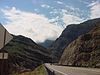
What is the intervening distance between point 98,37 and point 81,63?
17.4 m

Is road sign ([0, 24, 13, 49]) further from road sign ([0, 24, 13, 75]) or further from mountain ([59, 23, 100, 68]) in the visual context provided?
mountain ([59, 23, 100, 68])

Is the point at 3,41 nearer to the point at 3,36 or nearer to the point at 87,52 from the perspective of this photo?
the point at 3,36

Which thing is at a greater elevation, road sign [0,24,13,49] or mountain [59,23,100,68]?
mountain [59,23,100,68]

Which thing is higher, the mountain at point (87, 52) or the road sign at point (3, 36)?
the mountain at point (87, 52)

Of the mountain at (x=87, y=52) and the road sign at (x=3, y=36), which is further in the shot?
the mountain at (x=87, y=52)

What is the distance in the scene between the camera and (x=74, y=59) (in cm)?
13925

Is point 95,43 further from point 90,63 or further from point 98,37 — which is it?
point 90,63

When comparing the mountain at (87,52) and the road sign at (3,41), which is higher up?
the mountain at (87,52)

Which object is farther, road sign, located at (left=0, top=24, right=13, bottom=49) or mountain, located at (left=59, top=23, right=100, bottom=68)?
mountain, located at (left=59, top=23, right=100, bottom=68)

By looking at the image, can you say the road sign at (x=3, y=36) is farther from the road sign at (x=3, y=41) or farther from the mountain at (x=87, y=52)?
the mountain at (x=87, y=52)

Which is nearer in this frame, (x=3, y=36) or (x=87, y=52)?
(x=3, y=36)

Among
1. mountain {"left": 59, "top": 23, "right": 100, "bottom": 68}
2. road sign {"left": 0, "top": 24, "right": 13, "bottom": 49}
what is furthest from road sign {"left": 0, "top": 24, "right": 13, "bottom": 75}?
mountain {"left": 59, "top": 23, "right": 100, "bottom": 68}

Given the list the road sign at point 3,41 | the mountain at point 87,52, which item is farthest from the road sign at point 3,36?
the mountain at point 87,52

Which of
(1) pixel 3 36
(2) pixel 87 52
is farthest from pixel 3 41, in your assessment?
(2) pixel 87 52
